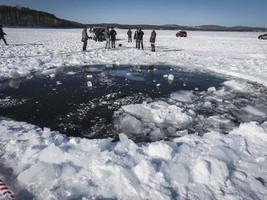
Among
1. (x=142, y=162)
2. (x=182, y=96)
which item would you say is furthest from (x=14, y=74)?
(x=142, y=162)

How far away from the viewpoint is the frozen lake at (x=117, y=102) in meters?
6.36

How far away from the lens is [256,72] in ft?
40.8

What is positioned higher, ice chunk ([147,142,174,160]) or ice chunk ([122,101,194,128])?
ice chunk ([147,142,174,160])

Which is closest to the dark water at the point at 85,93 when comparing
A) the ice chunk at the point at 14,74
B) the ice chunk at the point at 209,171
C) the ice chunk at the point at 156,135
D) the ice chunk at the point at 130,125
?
the ice chunk at the point at 130,125

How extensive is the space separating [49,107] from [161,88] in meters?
3.94

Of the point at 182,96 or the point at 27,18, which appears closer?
the point at 182,96

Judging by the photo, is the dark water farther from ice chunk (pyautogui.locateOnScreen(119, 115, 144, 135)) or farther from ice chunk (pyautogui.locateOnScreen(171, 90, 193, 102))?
ice chunk (pyautogui.locateOnScreen(171, 90, 193, 102))

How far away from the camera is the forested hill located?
9149 centimetres

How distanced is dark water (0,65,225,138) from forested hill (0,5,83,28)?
8383 centimetres

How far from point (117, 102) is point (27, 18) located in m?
98.9

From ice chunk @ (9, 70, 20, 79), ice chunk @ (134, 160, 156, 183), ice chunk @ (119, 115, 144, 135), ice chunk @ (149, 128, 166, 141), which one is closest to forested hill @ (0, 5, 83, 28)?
ice chunk @ (9, 70, 20, 79)

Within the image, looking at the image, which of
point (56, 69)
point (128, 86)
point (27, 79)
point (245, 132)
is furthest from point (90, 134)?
point (56, 69)

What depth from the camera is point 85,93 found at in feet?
30.2

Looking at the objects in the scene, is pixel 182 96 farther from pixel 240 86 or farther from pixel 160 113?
pixel 240 86
